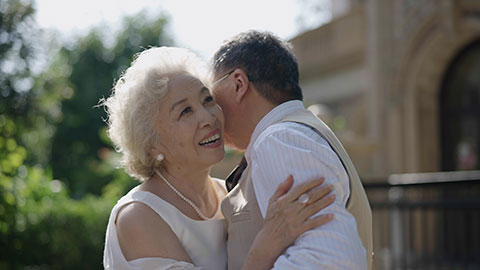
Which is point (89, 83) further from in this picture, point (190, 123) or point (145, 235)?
point (145, 235)

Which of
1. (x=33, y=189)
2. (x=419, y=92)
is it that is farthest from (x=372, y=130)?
(x=33, y=189)

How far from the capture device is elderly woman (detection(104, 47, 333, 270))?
257cm

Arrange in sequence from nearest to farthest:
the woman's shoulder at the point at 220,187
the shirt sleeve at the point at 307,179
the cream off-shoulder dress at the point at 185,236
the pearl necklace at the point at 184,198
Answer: the shirt sleeve at the point at 307,179, the cream off-shoulder dress at the point at 185,236, the pearl necklace at the point at 184,198, the woman's shoulder at the point at 220,187

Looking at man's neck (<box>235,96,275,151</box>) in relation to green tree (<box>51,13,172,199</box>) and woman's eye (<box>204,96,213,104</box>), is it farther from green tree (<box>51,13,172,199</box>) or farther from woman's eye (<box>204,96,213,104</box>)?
green tree (<box>51,13,172,199</box>)

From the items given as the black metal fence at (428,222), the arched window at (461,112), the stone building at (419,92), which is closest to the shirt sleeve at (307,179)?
the black metal fence at (428,222)

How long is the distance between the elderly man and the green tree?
2648 centimetres

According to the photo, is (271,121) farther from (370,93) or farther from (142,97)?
(370,93)

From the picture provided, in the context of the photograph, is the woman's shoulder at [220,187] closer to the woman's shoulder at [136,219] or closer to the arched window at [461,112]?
the woman's shoulder at [136,219]

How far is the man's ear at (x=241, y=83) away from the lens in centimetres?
258

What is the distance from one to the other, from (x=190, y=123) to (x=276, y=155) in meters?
0.63

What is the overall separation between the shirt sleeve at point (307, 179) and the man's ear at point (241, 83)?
13.5 inches

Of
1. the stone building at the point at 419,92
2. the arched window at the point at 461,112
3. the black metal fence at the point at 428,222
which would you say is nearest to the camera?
the black metal fence at the point at 428,222

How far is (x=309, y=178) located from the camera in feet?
7.13

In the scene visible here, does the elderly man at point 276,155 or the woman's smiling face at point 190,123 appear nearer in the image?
the elderly man at point 276,155
